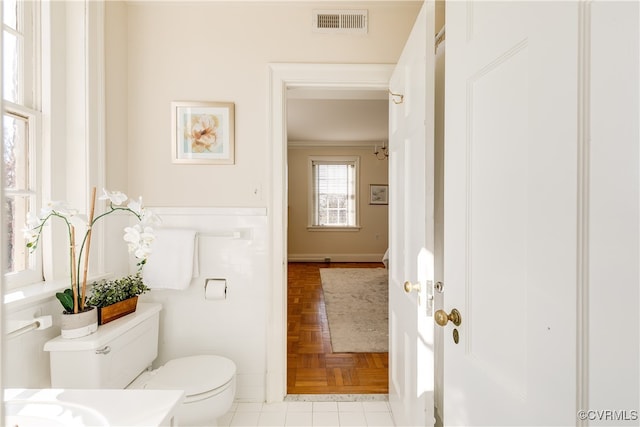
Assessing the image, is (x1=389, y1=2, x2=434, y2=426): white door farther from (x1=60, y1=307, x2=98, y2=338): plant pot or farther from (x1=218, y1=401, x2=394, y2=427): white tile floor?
(x1=60, y1=307, x2=98, y2=338): plant pot

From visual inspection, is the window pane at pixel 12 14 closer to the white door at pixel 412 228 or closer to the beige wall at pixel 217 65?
the beige wall at pixel 217 65

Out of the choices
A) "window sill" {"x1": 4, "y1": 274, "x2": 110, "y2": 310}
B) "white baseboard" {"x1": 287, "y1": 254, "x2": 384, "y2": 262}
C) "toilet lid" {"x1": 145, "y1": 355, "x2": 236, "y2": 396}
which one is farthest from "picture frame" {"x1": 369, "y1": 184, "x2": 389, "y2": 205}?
"window sill" {"x1": 4, "y1": 274, "x2": 110, "y2": 310}

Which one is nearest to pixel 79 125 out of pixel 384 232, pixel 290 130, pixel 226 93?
pixel 226 93

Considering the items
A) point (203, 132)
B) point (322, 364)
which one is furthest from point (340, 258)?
point (203, 132)

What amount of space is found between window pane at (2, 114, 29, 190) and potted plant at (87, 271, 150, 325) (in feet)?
1.91

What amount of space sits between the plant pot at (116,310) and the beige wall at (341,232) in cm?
509

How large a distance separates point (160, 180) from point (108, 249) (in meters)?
0.50

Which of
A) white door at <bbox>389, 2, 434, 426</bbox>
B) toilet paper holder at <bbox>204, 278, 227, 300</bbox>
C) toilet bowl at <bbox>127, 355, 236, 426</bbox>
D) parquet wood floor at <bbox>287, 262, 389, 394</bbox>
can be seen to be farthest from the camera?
parquet wood floor at <bbox>287, 262, 389, 394</bbox>

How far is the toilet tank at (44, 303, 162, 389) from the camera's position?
1286 millimetres

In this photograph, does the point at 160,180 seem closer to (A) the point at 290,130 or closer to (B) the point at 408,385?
(B) the point at 408,385

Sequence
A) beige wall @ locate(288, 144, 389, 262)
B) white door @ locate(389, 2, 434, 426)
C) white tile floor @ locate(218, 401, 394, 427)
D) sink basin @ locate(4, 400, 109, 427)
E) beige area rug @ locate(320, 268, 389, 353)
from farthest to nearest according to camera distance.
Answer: beige wall @ locate(288, 144, 389, 262), beige area rug @ locate(320, 268, 389, 353), white tile floor @ locate(218, 401, 394, 427), white door @ locate(389, 2, 434, 426), sink basin @ locate(4, 400, 109, 427)

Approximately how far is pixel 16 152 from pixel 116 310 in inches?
33.3
